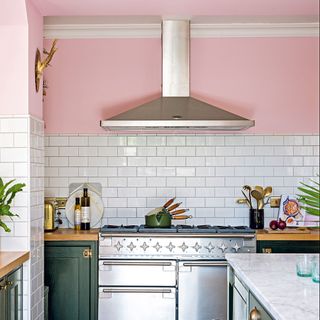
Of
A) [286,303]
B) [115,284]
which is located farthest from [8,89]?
[286,303]

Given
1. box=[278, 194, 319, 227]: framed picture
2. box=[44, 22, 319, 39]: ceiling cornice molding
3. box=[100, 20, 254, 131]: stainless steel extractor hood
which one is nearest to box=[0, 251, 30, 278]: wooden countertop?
box=[100, 20, 254, 131]: stainless steel extractor hood

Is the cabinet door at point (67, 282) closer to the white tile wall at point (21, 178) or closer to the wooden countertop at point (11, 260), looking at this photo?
the white tile wall at point (21, 178)

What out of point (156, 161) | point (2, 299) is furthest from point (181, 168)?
point (2, 299)

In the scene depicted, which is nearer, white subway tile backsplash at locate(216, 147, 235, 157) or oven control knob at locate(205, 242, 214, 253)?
oven control knob at locate(205, 242, 214, 253)

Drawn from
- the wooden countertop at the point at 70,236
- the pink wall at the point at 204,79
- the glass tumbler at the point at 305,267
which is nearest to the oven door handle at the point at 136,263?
the wooden countertop at the point at 70,236

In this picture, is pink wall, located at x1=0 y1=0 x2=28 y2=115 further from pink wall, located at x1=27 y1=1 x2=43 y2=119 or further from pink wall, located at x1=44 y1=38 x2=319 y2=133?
pink wall, located at x1=44 y1=38 x2=319 y2=133

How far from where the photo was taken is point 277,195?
4812 mm

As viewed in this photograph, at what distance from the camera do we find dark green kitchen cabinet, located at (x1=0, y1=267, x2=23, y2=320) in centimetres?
295

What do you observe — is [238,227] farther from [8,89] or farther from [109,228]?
[8,89]

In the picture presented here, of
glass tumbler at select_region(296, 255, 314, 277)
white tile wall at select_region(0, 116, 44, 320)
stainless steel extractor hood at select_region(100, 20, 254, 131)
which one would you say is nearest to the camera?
glass tumbler at select_region(296, 255, 314, 277)

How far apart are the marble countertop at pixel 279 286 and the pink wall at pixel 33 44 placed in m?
1.83

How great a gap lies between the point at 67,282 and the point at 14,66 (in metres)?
1.86

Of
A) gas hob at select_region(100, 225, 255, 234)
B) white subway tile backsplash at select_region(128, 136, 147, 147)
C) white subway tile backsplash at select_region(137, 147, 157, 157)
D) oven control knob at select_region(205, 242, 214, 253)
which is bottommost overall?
oven control knob at select_region(205, 242, 214, 253)

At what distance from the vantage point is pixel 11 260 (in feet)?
10.2
